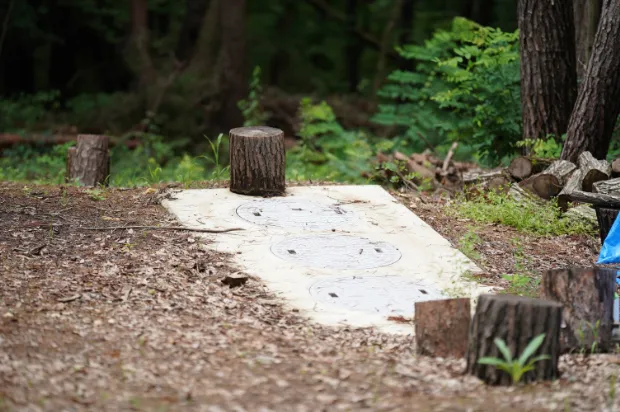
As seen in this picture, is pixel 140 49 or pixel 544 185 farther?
pixel 140 49

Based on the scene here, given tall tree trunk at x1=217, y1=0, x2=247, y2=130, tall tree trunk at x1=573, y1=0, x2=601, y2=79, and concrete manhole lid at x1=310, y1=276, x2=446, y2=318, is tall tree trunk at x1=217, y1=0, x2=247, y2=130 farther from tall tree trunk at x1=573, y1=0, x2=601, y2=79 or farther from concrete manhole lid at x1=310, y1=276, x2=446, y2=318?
concrete manhole lid at x1=310, y1=276, x2=446, y2=318

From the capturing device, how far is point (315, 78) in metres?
29.2

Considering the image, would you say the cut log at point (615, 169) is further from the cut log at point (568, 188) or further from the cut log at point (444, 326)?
the cut log at point (444, 326)

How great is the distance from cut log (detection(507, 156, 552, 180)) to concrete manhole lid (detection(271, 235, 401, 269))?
255 cm

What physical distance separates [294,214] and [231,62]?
10.7 m

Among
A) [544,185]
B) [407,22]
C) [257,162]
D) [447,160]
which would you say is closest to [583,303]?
[544,185]

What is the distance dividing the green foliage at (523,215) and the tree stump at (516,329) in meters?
3.94

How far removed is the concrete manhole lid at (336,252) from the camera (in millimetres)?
8055

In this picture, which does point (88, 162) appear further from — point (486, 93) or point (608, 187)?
point (608, 187)

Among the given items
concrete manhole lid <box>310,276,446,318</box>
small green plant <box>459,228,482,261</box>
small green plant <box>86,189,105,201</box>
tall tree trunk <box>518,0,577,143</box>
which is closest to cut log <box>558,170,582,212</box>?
small green plant <box>459,228,482,261</box>

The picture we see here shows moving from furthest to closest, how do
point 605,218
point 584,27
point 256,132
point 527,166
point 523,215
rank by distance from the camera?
point 584,27 < point 527,166 < point 256,132 < point 523,215 < point 605,218

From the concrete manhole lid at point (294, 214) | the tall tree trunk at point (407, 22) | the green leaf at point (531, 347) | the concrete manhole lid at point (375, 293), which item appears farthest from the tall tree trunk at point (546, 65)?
the tall tree trunk at point (407, 22)

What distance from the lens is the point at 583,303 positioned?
5.95 metres

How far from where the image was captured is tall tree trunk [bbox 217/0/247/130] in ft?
63.2
